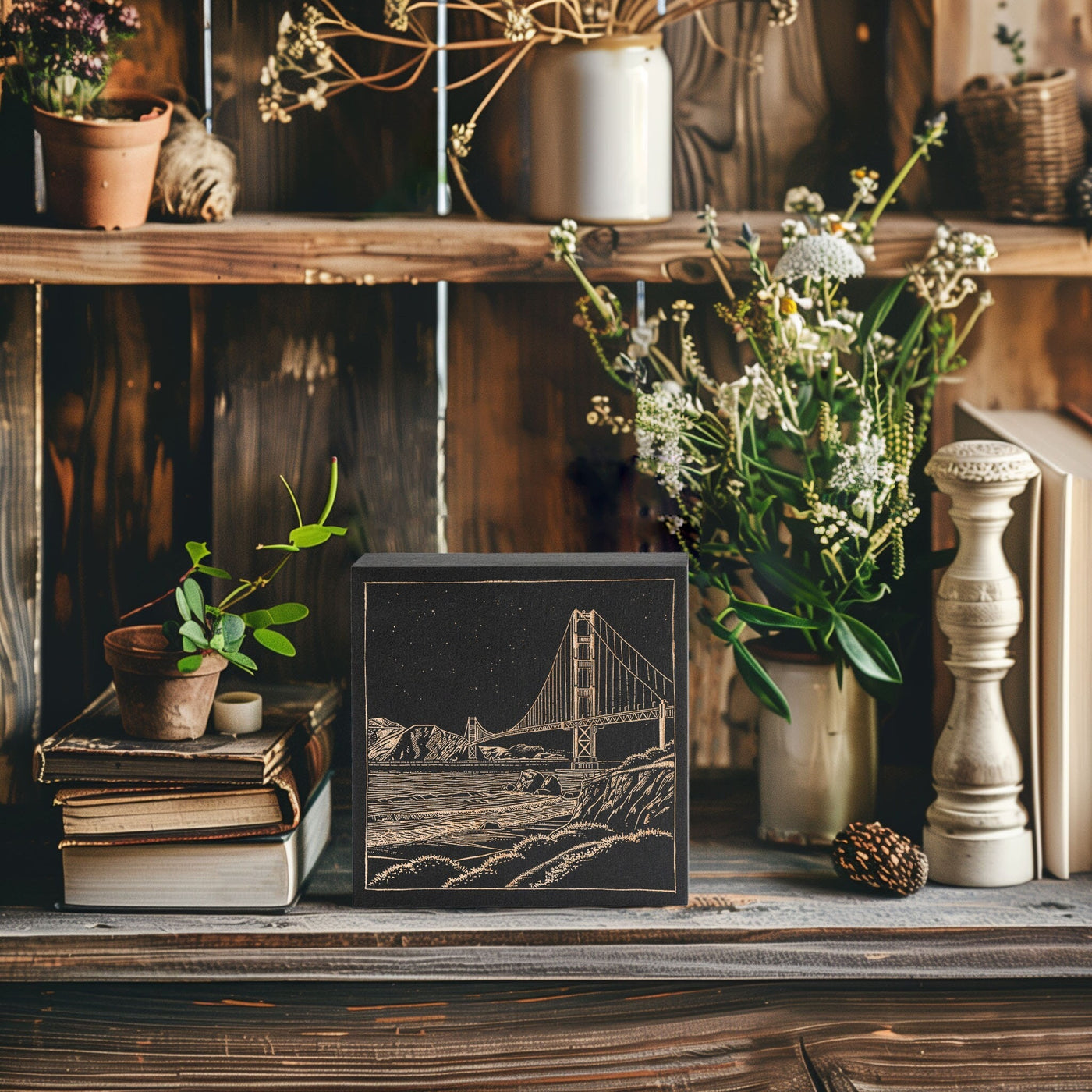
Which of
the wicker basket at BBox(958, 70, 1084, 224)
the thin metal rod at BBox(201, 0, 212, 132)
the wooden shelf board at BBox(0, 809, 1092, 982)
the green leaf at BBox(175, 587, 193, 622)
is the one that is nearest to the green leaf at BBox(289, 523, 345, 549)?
the green leaf at BBox(175, 587, 193, 622)

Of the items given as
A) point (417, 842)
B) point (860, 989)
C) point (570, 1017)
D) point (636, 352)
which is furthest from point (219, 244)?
point (860, 989)

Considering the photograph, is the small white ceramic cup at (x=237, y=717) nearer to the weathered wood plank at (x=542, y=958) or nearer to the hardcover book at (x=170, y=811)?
the hardcover book at (x=170, y=811)

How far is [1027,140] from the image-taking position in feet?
3.62

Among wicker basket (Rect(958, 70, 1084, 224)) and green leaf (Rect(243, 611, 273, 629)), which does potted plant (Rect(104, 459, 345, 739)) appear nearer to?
green leaf (Rect(243, 611, 273, 629))

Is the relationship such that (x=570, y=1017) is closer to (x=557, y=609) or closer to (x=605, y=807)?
(x=605, y=807)

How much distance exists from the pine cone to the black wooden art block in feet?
0.48

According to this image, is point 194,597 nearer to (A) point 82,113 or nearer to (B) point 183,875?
(B) point 183,875

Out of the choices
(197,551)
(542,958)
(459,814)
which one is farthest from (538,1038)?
(197,551)

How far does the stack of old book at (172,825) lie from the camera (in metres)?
0.97

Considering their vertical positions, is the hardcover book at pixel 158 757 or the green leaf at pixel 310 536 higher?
the green leaf at pixel 310 536

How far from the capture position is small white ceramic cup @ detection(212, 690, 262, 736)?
3.36ft

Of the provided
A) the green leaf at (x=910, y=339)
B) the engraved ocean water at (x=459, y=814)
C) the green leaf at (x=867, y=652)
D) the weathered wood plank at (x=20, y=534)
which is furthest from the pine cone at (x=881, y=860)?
the weathered wood plank at (x=20, y=534)

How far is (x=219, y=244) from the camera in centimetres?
107

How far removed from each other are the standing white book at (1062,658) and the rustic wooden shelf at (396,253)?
222 mm
